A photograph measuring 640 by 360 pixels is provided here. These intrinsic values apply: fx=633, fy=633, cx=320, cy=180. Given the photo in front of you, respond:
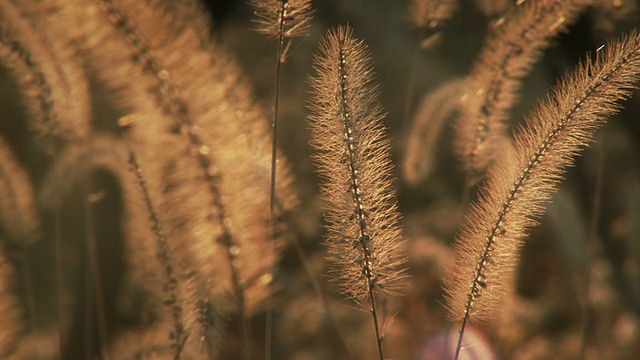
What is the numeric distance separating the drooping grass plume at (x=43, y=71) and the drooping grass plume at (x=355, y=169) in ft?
1.54

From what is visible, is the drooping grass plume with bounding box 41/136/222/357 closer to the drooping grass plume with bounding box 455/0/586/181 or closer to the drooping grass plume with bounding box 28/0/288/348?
the drooping grass plume with bounding box 28/0/288/348

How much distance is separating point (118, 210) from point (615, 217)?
62.4 inches

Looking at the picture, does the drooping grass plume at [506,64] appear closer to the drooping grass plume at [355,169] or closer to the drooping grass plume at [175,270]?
the drooping grass plume at [355,169]

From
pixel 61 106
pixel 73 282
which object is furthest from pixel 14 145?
pixel 61 106

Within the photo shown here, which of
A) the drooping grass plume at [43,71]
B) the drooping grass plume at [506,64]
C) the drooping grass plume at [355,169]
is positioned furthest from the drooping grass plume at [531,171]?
the drooping grass plume at [43,71]

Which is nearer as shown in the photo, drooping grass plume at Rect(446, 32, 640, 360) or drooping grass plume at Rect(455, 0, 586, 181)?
drooping grass plume at Rect(446, 32, 640, 360)

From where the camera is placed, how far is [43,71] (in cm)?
92

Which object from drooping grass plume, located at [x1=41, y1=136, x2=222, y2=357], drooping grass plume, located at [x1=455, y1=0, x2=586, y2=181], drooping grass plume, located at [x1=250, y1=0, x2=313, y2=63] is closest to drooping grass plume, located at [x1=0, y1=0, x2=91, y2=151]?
drooping grass plume, located at [x1=41, y1=136, x2=222, y2=357]

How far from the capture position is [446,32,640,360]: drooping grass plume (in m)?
0.60

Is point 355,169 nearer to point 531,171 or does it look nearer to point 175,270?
point 531,171

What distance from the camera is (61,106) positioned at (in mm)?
959

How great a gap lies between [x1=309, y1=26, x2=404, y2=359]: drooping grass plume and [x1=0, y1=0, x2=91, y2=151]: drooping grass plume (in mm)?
468

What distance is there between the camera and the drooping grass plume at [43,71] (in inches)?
35.0

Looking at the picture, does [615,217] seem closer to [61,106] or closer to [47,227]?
[61,106]
